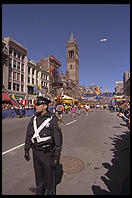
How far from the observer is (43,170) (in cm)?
281

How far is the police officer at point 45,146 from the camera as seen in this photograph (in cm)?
270

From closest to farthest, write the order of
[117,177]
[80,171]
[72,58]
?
[117,177]
[80,171]
[72,58]

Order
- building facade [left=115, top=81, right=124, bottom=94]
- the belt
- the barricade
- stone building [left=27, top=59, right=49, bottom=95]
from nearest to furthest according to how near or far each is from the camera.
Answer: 1. the belt
2. the barricade
3. stone building [left=27, top=59, right=49, bottom=95]
4. building facade [left=115, top=81, right=124, bottom=94]

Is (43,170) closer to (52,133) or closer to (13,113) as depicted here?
(52,133)

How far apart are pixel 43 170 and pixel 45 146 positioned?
533 mm

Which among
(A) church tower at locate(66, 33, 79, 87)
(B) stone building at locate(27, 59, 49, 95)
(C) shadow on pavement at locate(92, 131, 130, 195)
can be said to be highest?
(A) church tower at locate(66, 33, 79, 87)

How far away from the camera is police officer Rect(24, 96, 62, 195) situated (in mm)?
2703

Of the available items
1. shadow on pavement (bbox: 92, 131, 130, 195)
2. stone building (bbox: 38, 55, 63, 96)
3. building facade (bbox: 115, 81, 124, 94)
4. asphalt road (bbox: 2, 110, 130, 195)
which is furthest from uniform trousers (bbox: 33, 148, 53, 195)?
building facade (bbox: 115, 81, 124, 94)

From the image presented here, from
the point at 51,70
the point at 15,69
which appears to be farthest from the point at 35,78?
the point at 51,70

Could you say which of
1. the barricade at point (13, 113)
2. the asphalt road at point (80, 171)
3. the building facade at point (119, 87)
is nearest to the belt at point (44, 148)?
the asphalt road at point (80, 171)

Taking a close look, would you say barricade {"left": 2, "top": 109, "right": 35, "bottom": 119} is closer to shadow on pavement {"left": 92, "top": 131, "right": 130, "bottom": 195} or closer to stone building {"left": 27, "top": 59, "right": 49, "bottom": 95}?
shadow on pavement {"left": 92, "top": 131, "right": 130, "bottom": 195}

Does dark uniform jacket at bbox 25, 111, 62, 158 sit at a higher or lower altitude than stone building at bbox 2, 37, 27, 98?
lower

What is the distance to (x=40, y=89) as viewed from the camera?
4284 centimetres

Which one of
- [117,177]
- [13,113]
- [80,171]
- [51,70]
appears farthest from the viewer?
[51,70]
